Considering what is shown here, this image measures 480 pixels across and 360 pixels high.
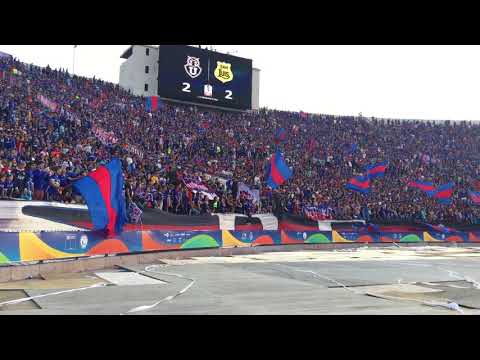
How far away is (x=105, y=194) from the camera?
15641 mm

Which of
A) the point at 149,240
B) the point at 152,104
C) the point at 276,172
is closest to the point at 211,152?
the point at 152,104

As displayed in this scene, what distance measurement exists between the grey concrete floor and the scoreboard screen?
105 feet

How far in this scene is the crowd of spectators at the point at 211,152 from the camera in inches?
868

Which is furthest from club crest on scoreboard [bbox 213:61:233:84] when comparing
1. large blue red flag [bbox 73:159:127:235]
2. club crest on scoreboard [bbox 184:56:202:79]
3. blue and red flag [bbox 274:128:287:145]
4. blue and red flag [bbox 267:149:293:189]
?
large blue red flag [bbox 73:159:127:235]

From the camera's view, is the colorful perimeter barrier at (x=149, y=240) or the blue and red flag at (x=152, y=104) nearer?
the colorful perimeter barrier at (x=149, y=240)

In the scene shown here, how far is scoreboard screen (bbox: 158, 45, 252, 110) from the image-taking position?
4703 centimetres

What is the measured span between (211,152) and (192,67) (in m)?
14.0

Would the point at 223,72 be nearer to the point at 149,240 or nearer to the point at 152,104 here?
the point at 152,104

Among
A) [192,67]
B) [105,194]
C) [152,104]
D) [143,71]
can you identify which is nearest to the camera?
[105,194]

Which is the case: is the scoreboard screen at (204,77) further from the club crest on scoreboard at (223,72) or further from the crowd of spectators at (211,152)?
the crowd of spectators at (211,152)

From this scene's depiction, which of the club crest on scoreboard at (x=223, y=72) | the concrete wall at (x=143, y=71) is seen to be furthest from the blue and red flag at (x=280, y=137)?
the concrete wall at (x=143, y=71)

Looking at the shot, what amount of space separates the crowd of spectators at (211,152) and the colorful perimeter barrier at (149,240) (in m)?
1.35

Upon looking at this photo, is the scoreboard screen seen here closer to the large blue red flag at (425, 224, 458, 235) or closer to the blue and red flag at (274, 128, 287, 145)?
the blue and red flag at (274, 128, 287, 145)
